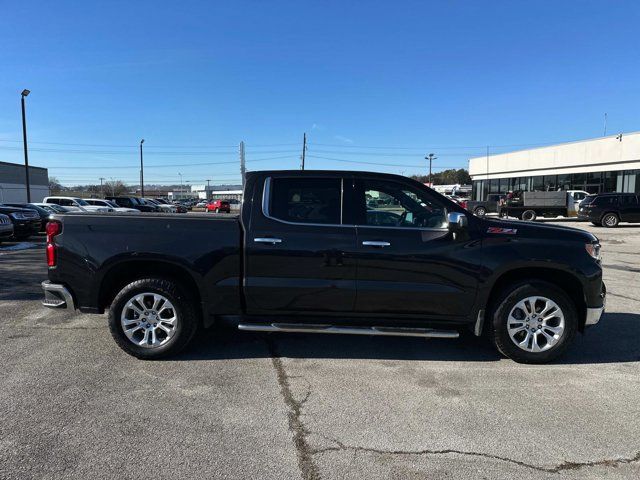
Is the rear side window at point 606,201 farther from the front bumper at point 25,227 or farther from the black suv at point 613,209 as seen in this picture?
the front bumper at point 25,227

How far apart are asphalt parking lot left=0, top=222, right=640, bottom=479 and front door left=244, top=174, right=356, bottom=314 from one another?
64 centimetres

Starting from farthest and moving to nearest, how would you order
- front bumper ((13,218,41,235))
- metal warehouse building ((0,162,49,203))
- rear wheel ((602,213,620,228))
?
metal warehouse building ((0,162,49,203)), rear wheel ((602,213,620,228)), front bumper ((13,218,41,235))

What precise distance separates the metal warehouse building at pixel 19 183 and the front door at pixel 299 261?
57.8 metres

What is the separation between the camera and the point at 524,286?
454 cm

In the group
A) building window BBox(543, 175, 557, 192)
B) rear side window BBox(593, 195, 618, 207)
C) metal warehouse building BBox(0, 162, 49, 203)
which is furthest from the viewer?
metal warehouse building BBox(0, 162, 49, 203)

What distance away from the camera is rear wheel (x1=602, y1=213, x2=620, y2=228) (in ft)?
79.8

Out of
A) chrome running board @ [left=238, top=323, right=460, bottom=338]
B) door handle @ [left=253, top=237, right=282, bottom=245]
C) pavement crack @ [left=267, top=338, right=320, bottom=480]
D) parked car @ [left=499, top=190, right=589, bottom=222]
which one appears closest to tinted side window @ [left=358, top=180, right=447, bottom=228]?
door handle @ [left=253, top=237, right=282, bottom=245]

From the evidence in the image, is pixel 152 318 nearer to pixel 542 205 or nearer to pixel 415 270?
pixel 415 270

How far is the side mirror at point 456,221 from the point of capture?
171 inches

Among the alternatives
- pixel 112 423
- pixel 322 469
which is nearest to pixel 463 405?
pixel 322 469

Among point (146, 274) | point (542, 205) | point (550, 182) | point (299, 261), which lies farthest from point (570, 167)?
point (146, 274)

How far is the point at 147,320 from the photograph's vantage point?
4641 mm

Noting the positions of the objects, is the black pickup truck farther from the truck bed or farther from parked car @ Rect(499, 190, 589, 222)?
parked car @ Rect(499, 190, 589, 222)

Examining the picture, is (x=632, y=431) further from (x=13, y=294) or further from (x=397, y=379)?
(x=13, y=294)
